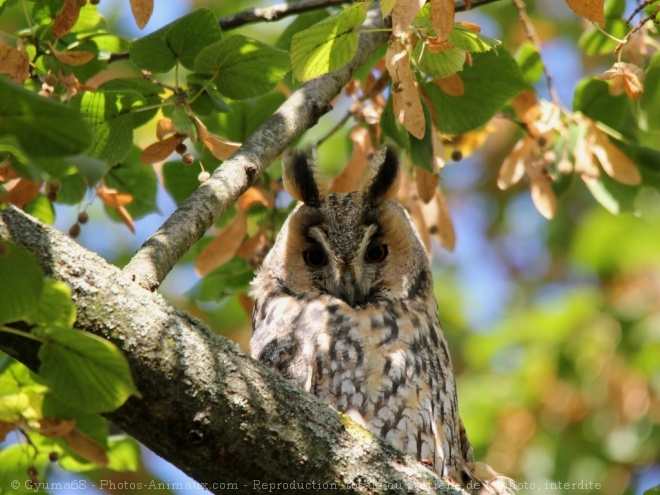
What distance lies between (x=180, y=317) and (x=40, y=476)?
1.06 m

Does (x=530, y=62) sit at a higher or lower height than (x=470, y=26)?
higher

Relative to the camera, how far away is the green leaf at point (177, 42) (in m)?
2.29

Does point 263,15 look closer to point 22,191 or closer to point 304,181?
point 304,181

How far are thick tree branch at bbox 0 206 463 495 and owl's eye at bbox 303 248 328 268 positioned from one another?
125 centimetres

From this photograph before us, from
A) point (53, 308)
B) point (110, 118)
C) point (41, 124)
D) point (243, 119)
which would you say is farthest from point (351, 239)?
point (41, 124)

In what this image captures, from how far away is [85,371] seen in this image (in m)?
1.51

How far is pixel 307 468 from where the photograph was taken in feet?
6.30

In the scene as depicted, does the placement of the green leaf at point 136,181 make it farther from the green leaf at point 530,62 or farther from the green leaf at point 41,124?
the green leaf at point 41,124

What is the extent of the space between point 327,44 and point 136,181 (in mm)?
1115

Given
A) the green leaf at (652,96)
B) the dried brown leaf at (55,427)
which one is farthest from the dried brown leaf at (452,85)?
the dried brown leaf at (55,427)

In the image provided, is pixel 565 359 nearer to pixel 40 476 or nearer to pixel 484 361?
pixel 484 361

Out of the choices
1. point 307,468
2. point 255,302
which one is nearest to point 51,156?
point 307,468

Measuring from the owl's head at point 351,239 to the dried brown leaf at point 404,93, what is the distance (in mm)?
1156

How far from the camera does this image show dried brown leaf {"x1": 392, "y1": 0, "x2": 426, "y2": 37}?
178cm
